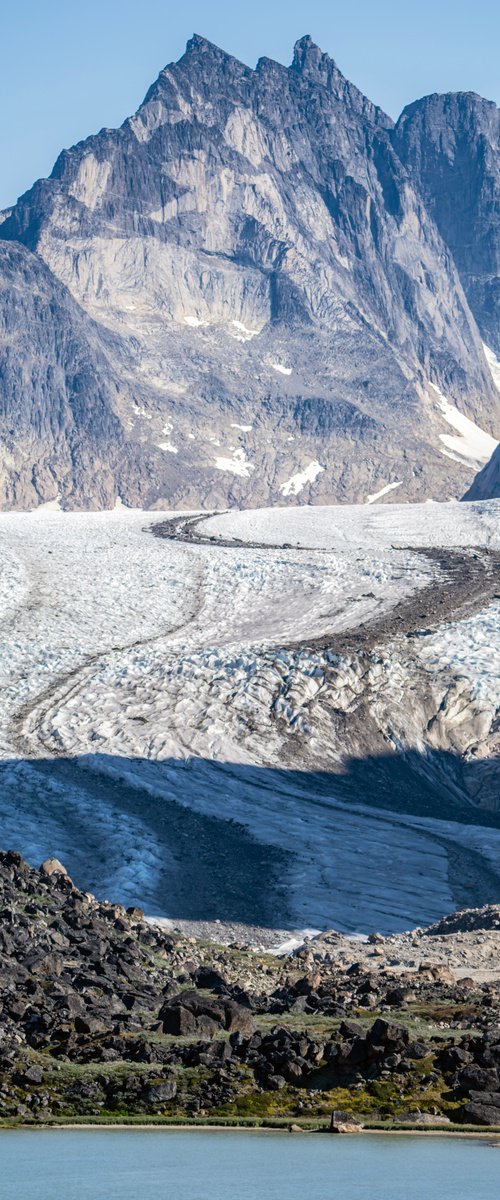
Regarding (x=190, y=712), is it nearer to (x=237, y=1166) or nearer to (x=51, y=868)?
(x=51, y=868)

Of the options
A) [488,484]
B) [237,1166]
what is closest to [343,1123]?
[237,1166]

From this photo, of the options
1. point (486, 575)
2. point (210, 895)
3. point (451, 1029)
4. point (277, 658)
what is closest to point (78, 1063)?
point (451, 1029)

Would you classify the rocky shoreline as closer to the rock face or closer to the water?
the water

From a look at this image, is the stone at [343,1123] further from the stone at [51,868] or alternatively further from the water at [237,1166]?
the stone at [51,868]

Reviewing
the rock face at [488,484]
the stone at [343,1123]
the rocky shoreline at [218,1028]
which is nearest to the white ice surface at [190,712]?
the rocky shoreline at [218,1028]

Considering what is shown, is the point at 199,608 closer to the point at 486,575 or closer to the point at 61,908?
the point at 486,575

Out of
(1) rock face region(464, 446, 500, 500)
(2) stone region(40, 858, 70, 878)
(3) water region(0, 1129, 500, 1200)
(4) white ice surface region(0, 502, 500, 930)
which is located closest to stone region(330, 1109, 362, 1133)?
(3) water region(0, 1129, 500, 1200)

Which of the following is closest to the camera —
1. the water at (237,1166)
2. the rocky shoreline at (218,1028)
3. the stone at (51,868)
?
the water at (237,1166)

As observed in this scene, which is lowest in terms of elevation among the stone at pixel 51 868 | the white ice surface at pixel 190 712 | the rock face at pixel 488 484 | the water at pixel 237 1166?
the water at pixel 237 1166
